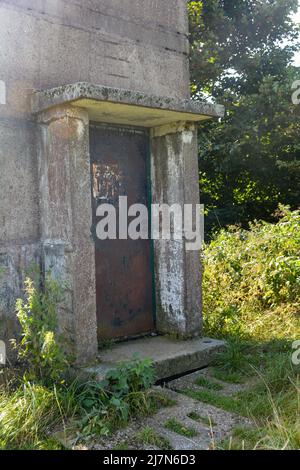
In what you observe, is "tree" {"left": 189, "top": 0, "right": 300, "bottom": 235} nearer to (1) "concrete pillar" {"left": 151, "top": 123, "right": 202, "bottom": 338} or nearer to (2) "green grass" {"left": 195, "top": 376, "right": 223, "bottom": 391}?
(1) "concrete pillar" {"left": 151, "top": 123, "right": 202, "bottom": 338}

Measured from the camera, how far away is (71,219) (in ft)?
12.1

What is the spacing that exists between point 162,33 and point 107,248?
2.19 meters

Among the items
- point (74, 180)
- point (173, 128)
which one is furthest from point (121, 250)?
point (173, 128)

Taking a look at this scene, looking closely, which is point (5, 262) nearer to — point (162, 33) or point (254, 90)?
point (162, 33)

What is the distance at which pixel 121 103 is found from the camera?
12.3 ft

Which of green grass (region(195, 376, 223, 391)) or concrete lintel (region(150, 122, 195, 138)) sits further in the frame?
concrete lintel (region(150, 122, 195, 138))

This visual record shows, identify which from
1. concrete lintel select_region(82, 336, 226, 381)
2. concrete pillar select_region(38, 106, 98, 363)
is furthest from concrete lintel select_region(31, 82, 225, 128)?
concrete lintel select_region(82, 336, 226, 381)

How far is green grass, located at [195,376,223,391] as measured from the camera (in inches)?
153

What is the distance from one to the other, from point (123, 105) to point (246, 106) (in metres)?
7.35

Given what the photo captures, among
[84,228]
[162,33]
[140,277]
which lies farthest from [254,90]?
[84,228]

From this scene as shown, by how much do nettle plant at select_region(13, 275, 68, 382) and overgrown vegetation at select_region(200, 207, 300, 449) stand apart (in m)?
1.08

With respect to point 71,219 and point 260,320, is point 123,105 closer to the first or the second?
point 71,219

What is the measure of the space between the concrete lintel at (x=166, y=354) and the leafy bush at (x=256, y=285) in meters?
0.62

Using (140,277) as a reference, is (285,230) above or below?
above
